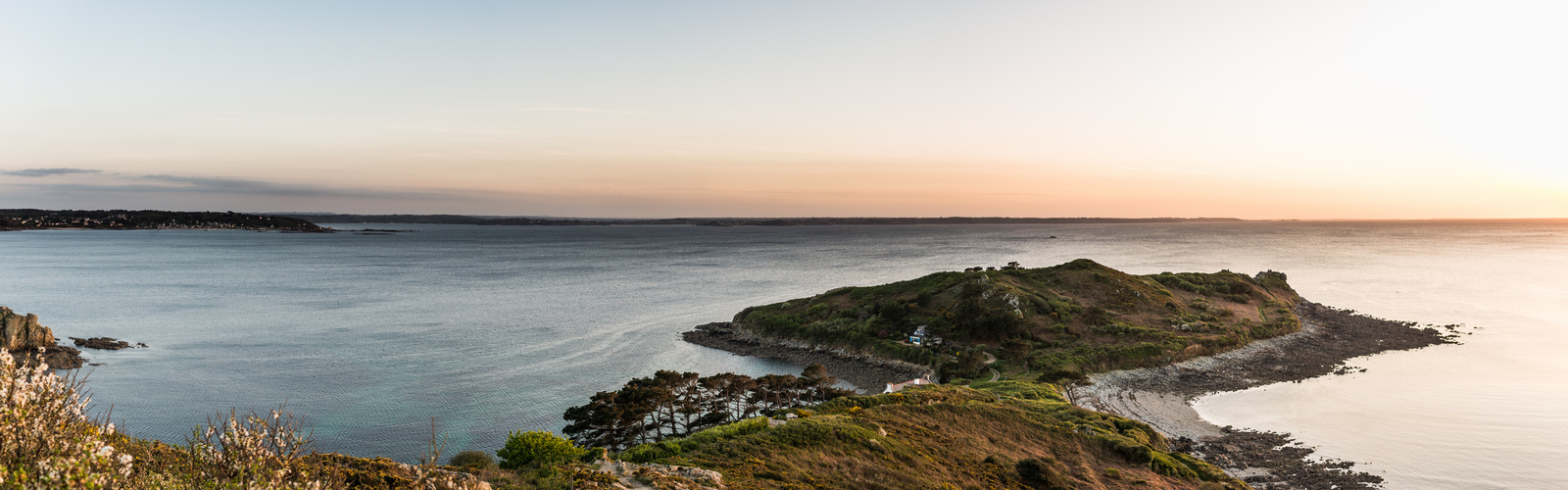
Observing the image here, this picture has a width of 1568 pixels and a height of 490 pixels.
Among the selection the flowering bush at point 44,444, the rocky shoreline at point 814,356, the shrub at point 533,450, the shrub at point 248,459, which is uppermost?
the flowering bush at point 44,444

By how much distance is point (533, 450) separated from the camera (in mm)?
27938

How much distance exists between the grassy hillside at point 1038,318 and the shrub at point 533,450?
36.3 metres

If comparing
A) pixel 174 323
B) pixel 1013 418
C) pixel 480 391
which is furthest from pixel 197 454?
pixel 174 323

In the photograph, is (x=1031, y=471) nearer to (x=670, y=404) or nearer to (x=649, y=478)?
(x=649, y=478)

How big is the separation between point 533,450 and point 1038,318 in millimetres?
54593

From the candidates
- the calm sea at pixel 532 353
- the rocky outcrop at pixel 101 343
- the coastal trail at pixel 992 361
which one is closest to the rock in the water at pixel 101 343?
the rocky outcrop at pixel 101 343

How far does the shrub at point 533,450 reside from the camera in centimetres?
2752

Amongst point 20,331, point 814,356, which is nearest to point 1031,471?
point 814,356

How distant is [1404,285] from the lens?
12306cm

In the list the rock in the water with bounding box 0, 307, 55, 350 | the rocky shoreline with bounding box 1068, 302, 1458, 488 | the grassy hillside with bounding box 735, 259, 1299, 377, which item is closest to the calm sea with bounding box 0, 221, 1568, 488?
the rocky shoreline with bounding box 1068, 302, 1458, 488

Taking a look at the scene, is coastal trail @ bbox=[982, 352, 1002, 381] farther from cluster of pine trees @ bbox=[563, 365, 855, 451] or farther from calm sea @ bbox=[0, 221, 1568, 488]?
cluster of pine trees @ bbox=[563, 365, 855, 451]

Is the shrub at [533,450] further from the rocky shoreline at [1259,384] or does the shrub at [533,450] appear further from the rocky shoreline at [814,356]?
the rocky shoreline at [1259,384]

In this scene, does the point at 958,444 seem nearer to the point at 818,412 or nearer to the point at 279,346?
the point at 818,412

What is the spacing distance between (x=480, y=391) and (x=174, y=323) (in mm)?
54698
